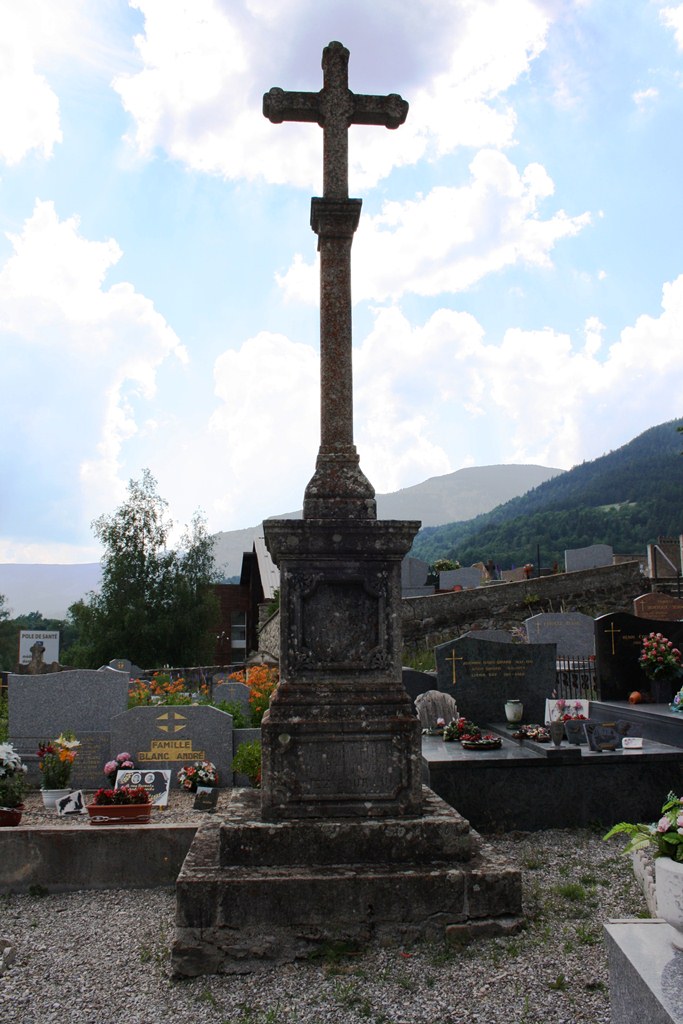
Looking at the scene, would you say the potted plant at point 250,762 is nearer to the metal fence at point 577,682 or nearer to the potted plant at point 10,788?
the potted plant at point 10,788

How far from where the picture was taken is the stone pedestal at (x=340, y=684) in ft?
16.3

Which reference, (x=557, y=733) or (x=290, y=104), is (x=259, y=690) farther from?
(x=290, y=104)

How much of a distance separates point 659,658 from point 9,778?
7.96 meters

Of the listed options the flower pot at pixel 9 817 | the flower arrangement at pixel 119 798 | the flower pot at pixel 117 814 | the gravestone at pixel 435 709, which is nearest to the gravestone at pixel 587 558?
the gravestone at pixel 435 709

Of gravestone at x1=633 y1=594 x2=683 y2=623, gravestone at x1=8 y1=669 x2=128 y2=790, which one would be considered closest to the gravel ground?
gravestone at x1=8 y1=669 x2=128 y2=790

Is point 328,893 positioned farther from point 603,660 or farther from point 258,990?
point 603,660

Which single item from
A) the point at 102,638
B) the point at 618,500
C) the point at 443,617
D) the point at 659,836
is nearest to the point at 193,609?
the point at 102,638

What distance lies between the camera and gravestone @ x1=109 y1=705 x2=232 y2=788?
29.5ft

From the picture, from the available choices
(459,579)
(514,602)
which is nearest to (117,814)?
(514,602)

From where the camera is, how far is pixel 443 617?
26078 mm

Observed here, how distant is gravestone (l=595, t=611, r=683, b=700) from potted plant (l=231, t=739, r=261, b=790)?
5.05 metres

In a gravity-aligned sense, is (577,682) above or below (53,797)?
above

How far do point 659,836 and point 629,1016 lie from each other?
626 mm

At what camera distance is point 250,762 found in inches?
336
